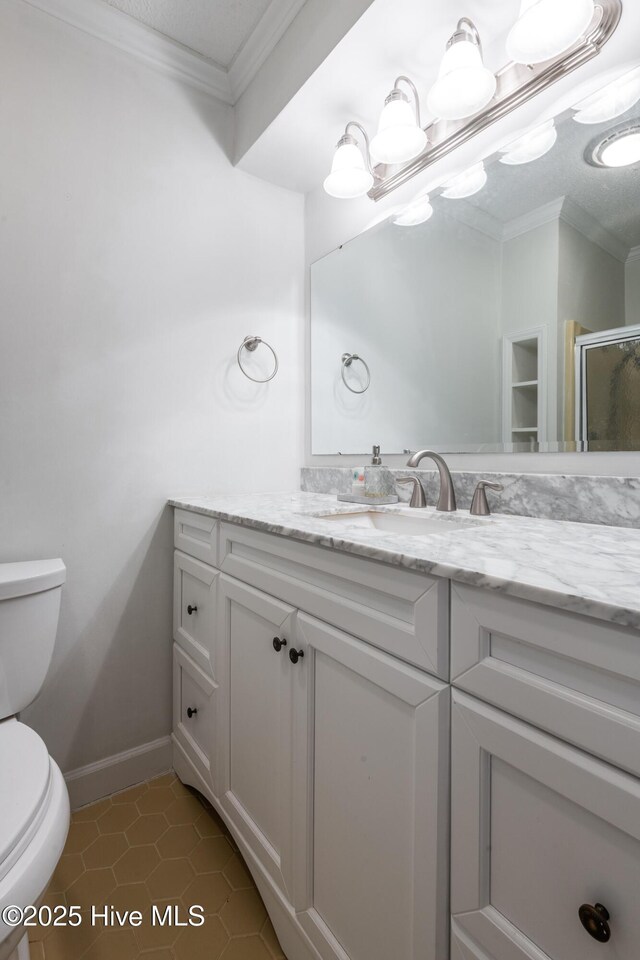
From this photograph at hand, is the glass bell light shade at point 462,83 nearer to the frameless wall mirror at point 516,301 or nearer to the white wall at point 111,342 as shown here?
the frameless wall mirror at point 516,301

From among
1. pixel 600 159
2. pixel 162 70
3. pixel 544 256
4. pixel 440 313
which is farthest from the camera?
pixel 162 70

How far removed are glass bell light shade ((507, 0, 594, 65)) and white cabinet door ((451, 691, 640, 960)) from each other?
133 cm

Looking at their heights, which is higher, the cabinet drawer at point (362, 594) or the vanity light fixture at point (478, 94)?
the vanity light fixture at point (478, 94)

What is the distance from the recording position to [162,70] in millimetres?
1602

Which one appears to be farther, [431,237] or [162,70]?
[162,70]

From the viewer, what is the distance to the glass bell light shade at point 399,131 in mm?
1282

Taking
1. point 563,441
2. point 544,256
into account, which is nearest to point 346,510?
point 563,441

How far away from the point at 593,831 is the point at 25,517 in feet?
4.89

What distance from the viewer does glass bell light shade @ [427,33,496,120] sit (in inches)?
43.3

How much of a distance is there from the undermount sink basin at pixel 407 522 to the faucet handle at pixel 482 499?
0.06 meters

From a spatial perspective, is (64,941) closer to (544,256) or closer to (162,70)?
(544,256)

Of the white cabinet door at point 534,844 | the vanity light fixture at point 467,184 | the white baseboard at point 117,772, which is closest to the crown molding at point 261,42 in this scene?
the vanity light fixture at point 467,184

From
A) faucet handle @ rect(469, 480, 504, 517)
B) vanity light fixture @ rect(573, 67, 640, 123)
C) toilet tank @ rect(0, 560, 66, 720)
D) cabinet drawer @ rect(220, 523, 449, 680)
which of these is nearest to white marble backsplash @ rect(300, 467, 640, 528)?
faucet handle @ rect(469, 480, 504, 517)

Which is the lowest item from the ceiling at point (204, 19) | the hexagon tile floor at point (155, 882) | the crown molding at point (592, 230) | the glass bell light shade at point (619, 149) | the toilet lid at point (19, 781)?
the hexagon tile floor at point (155, 882)
